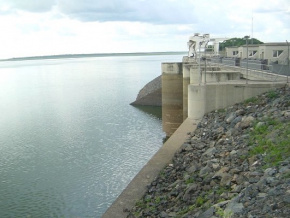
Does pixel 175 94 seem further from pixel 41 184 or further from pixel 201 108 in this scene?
pixel 41 184

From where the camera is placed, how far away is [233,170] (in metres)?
10.0

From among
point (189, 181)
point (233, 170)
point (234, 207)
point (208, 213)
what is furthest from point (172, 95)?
point (234, 207)

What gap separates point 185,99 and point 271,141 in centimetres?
1411

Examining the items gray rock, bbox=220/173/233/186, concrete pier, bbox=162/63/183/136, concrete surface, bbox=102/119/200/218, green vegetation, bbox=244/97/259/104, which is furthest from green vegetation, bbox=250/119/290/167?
concrete pier, bbox=162/63/183/136

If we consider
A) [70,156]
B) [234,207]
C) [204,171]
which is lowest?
[70,156]

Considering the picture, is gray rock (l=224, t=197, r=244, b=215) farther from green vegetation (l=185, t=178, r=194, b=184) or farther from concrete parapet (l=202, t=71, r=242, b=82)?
concrete parapet (l=202, t=71, r=242, b=82)

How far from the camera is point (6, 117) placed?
3531cm

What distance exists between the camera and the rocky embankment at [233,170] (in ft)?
24.6

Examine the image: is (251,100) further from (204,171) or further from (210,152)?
(204,171)

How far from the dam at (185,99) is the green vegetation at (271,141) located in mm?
3339

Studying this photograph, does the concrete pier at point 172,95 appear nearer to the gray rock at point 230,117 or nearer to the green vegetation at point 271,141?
the gray rock at point 230,117

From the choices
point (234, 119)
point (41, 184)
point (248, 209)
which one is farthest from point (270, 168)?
point (41, 184)

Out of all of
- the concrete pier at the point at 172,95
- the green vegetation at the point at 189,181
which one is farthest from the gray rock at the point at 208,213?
the concrete pier at the point at 172,95

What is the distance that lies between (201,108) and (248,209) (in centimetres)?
1099
